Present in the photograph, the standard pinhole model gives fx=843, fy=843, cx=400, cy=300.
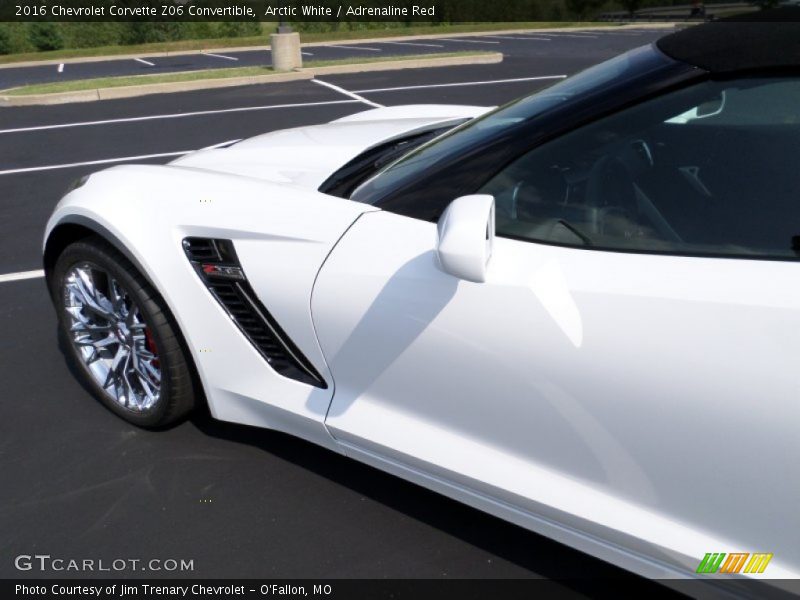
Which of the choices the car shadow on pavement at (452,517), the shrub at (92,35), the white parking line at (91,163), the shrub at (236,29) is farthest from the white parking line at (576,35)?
the car shadow on pavement at (452,517)

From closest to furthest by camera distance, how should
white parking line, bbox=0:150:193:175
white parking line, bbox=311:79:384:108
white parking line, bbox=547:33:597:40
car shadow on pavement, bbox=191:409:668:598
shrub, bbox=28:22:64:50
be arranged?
car shadow on pavement, bbox=191:409:668:598, white parking line, bbox=0:150:193:175, white parking line, bbox=311:79:384:108, white parking line, bbox=547:33:597:40, shrub, bbox=28:22:64:50

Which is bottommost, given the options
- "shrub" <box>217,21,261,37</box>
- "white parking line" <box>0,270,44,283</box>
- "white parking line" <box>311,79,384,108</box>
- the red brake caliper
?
"white parking line" <box>0,270,44,283</box>

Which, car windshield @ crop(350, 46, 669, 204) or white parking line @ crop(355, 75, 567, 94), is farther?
white parking line @ crop(355, 75, 567, 94)

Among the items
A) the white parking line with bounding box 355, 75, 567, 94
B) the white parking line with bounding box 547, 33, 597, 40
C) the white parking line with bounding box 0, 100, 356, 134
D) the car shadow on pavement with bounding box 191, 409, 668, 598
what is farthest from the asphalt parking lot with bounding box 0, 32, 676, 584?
the white parking line with bounding box 547, 33, 597, 40

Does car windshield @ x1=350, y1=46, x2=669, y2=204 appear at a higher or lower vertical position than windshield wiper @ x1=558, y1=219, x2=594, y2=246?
higher

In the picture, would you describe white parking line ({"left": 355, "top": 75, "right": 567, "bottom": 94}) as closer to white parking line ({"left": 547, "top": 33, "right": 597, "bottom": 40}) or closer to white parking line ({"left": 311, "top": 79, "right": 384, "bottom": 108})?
white parking line ({"left": 311, "top": 79, "right": 384, "bottom": 108})

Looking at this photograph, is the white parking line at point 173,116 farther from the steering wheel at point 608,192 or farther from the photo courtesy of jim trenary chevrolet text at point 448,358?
the steering wheel at point 608,192

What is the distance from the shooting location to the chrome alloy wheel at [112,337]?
9.92 ft

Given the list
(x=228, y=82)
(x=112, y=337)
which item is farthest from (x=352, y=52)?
(x=112, y=337)

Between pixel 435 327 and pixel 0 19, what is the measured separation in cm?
3163

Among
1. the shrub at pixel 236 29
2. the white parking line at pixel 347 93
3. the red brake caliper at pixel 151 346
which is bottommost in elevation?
the red brake caliper at pixel 151 346

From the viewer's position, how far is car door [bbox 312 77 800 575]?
1817 mm

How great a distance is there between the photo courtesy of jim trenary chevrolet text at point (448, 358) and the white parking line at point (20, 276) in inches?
43.7

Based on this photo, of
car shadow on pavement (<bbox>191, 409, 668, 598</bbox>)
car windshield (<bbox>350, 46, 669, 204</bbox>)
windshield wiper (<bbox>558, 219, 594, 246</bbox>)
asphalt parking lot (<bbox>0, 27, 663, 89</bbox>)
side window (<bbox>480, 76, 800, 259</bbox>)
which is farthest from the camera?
asphalt parking lot (<bbox>0, 27, 663, 89</bbox>)
